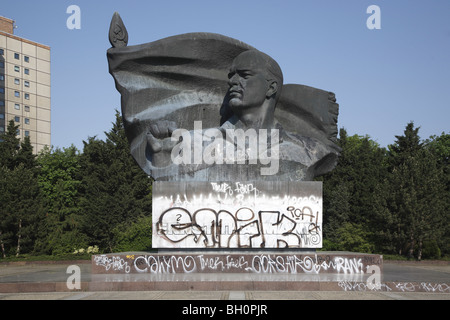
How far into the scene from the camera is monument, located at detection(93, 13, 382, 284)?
1340cm

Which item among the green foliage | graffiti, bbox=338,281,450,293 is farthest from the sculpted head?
the green foliage

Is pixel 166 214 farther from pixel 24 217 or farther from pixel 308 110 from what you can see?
pixel 24 217

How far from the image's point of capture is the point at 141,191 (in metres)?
37.0

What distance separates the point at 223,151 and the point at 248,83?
227cm

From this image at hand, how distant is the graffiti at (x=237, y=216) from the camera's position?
44.0ft

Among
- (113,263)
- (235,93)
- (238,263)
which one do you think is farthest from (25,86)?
(238,263)

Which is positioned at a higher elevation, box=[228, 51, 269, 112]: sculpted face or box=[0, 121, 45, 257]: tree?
box=[228, 51, 269, 112]: sculpted face

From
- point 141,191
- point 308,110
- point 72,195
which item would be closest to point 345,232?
point 141,191

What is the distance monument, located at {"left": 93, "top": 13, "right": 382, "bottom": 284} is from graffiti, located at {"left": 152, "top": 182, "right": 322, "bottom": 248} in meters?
0.03

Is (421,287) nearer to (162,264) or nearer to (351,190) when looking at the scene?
(162,264)

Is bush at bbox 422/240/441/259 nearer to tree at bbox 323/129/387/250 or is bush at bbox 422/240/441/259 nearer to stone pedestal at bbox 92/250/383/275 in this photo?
tree at bbox 323/129/387/250

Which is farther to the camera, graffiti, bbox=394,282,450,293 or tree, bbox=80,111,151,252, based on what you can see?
tree, bbox=80,111,151,252

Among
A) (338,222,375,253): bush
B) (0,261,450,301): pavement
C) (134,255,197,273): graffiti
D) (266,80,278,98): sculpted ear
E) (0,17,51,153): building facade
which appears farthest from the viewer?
(0,17,51,153): building facade

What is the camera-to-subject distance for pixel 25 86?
240 ft
